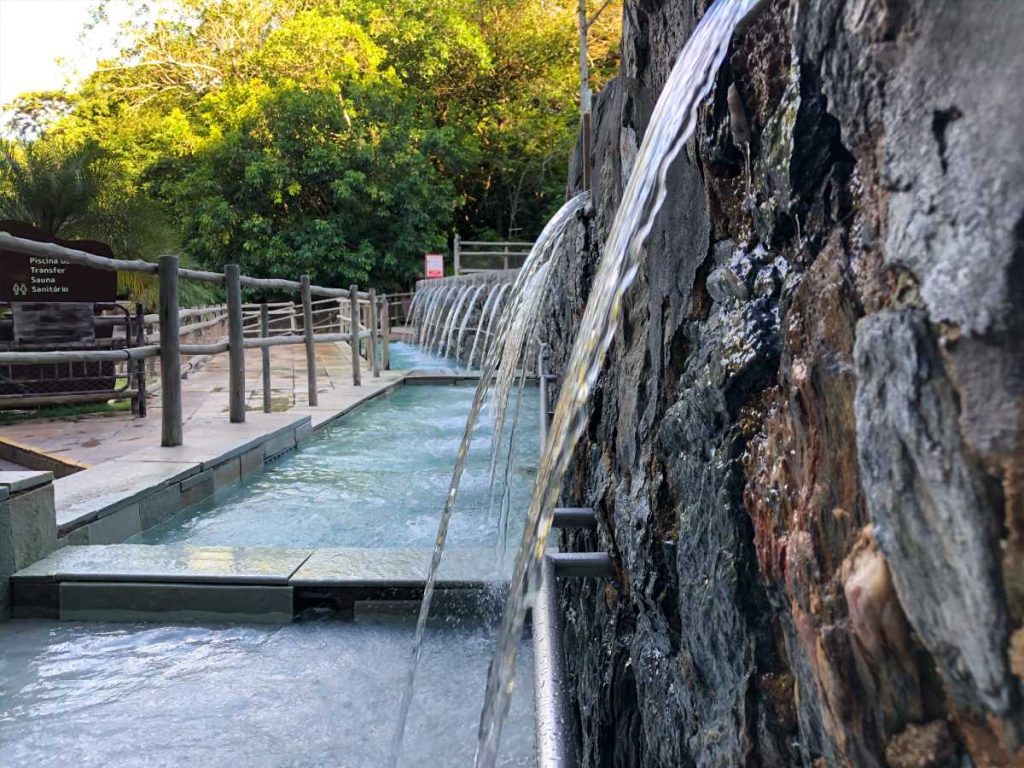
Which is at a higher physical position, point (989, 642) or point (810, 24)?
point (810, 24)

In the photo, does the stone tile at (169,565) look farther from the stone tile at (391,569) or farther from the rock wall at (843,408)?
the rock wall at (843,408)

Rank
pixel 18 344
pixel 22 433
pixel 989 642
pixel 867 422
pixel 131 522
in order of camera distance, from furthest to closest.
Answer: pixel 18 344, pixel 22 433, pixel 131 522, pixel 867 422, pixel 989 642

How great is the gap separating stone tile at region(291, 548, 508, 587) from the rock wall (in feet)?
3.75

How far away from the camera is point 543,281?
3.68 metres

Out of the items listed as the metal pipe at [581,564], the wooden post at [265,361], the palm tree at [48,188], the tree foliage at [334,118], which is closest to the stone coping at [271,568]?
the metal pipe at [581,564]

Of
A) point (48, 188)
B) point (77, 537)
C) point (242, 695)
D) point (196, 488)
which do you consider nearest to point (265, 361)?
point (196, 488)

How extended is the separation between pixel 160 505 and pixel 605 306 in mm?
2882

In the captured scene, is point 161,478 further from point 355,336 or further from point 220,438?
point 355,336

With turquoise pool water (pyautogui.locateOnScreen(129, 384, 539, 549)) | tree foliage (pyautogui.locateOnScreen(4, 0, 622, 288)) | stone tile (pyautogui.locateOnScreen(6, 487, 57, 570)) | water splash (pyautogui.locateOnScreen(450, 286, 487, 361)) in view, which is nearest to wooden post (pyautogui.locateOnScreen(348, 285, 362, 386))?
turquoise pool water (pyautogui.locateOnScreen(129, 384, 539, 549))

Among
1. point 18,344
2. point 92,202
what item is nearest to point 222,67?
point 92,202

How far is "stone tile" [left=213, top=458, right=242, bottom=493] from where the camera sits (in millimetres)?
4114

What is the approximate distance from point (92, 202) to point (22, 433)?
452cm

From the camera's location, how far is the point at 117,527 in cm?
322

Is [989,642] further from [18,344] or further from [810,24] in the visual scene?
[18,344]
